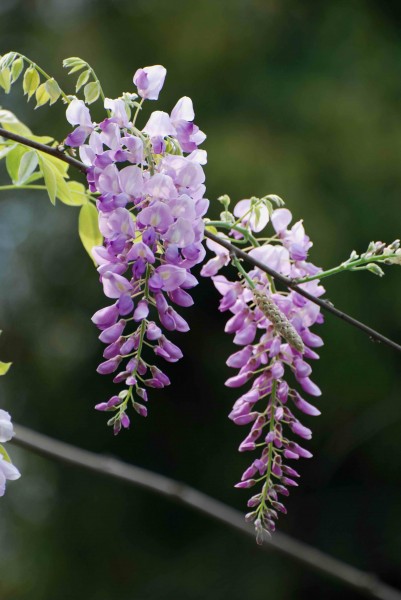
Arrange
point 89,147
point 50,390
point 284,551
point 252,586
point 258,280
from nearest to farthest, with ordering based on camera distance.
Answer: point 89,147
point 258,280
point 284,551
point 252,586
point 50,390

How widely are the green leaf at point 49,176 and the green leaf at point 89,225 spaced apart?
0.35 feet

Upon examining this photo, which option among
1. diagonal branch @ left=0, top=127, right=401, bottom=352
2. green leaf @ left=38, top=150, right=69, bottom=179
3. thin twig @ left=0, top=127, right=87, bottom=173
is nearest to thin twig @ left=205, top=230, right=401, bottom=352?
diagonal branch @ left=0, top=127, right=401, bottom=352

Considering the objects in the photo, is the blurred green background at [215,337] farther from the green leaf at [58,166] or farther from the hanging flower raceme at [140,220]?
the hanging flower raceme at [140,220]

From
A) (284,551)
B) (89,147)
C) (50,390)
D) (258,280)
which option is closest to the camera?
(89,147)

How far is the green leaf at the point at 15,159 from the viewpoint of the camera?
2.82 feet

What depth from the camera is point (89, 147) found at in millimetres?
673

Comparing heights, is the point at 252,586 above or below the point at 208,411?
below

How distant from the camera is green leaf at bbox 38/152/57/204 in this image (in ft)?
2.55

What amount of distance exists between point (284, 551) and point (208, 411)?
228 centimetres

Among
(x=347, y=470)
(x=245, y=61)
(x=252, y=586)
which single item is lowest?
(x=252, y=586)

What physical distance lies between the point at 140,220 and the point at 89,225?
0.27 metres

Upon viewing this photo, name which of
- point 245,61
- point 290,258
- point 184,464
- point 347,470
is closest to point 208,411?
point 184,464

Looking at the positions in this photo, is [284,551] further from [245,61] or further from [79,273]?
[245,61]

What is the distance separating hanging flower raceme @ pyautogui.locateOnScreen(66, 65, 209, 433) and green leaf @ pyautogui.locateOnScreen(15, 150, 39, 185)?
0.14 metres
